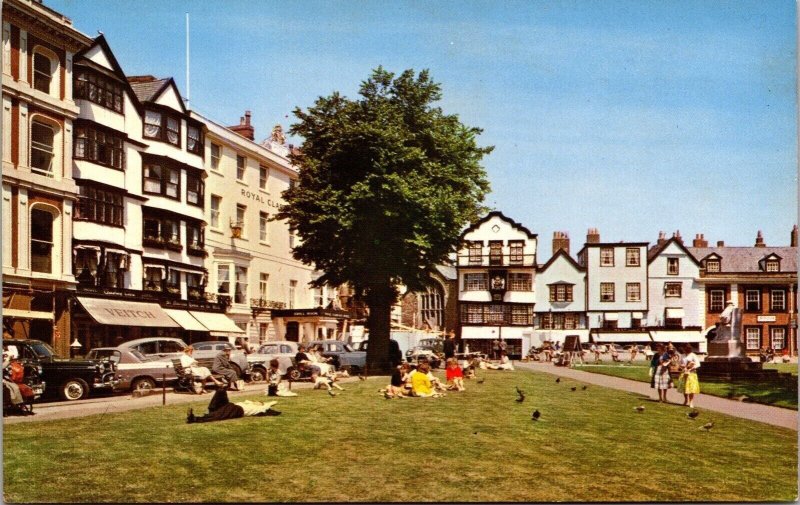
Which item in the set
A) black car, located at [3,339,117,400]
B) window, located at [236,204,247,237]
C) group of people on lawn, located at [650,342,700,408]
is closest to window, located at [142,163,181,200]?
window, located at [236,204,247,237]

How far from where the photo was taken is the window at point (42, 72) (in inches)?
655

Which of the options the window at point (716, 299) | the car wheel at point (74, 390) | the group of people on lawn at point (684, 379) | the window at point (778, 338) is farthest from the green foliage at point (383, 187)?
the window at point (716, 299)

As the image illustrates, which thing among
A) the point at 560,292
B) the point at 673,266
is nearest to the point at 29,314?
the point at 560,292

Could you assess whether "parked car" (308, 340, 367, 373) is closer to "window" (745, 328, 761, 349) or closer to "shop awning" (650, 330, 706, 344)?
"window" (745, 328, 761, 349)

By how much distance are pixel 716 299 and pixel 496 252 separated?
51.4 feet

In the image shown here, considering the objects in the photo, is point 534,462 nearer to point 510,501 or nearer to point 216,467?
point 510,501

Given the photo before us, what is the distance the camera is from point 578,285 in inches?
2244

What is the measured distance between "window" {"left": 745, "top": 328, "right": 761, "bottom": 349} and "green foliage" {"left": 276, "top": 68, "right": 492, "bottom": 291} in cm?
2841

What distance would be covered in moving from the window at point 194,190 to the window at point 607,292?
3449cm

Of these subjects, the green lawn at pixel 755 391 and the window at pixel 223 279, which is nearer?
the green lawn at pixel 755 391

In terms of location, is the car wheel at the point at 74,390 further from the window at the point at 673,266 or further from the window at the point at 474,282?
the window at the point at 673,266

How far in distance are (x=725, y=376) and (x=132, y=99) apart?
20.4 meters

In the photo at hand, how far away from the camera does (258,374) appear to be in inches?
1008

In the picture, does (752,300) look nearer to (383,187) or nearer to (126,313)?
(383,187)
